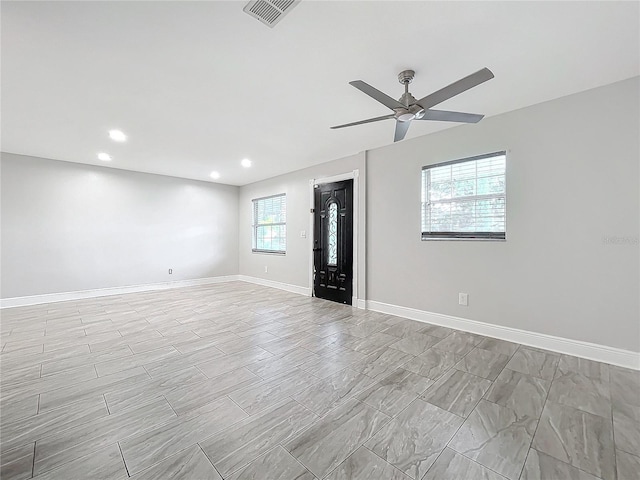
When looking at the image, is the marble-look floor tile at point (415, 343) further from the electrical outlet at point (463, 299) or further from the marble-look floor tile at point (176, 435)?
the marble-look floor tile at point (176, 435)

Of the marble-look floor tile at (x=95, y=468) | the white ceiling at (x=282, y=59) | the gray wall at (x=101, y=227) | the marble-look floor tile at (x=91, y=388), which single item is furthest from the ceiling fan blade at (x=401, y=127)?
the gray wall at (x=101, y=227)

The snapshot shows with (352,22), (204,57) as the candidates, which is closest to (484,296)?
(352,22)

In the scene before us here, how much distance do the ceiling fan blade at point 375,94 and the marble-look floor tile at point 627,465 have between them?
2.57 metres

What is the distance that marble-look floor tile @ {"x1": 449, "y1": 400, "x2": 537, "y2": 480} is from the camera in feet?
4.56

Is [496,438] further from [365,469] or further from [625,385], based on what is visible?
[625,385]

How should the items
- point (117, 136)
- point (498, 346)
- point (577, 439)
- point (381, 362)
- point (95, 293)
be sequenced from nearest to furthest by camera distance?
point (577, 439), point (381, 362), point (498, 346), point (117, 136), point (95, 293)

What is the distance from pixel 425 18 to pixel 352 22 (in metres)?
0.47

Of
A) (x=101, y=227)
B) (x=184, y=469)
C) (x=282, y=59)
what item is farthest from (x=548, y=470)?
(x=101, y=227)

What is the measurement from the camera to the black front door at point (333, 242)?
4.70m

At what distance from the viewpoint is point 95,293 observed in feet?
17.4

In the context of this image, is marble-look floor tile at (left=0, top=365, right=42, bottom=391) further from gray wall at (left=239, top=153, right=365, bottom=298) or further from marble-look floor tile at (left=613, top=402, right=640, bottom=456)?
marble-look floor tile at (left=613, top=402, right=640, bottom=456)

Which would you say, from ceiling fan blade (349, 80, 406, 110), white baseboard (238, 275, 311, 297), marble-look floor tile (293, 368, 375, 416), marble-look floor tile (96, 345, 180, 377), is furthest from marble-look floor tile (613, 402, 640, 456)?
white baseboard (238, 275, 311, 297)

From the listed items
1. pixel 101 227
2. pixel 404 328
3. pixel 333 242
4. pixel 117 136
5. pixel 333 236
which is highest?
pixel 117 136

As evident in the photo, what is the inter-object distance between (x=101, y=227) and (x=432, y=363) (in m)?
6.26
